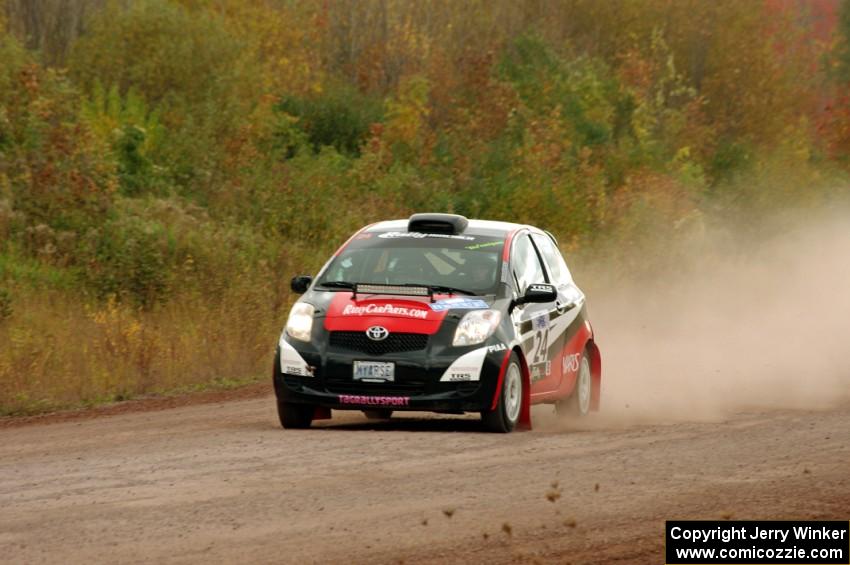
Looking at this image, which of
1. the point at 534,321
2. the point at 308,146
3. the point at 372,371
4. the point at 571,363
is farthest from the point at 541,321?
the point at 308,146

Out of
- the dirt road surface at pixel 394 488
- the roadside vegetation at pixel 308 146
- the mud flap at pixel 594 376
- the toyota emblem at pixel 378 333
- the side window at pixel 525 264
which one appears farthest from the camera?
the roadside vegetation at pixel 308 146

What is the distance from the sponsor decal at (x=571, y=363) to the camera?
50.1 ft

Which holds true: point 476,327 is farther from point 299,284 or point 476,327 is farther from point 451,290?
point 299,284

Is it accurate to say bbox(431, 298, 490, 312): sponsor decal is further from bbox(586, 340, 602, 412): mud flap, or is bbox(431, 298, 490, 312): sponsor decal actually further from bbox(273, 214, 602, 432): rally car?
bbox(586, 340, 602, 412): mud flap

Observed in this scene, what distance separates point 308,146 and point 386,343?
25008 mm

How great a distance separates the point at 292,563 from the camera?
26.3 feet

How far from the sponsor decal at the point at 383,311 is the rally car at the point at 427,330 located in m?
0.01

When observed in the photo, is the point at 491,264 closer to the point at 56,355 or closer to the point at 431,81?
the point at 56,355

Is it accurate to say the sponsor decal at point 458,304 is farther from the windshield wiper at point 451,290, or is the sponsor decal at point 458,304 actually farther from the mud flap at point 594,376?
the mud flap at point 594,376

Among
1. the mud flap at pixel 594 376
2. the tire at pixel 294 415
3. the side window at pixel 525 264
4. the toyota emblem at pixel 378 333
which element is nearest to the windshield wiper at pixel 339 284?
the toyota emblem at pixel 378 333

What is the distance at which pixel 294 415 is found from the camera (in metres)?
13.8

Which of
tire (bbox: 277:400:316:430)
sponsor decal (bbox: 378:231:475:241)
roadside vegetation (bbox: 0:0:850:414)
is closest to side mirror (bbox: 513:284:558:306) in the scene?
sponsor decal (bbox: 378:231:475:241)

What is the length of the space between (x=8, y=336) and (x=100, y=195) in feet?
24.7

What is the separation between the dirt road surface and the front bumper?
0.26 metres
